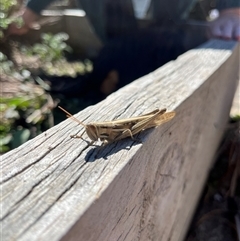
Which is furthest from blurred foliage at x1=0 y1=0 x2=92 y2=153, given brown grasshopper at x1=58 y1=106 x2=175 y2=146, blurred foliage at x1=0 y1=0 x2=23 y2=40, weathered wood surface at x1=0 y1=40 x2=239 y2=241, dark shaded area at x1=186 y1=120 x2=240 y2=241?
dark shaded area at x1=186 y1=120 x2=240 y2=241

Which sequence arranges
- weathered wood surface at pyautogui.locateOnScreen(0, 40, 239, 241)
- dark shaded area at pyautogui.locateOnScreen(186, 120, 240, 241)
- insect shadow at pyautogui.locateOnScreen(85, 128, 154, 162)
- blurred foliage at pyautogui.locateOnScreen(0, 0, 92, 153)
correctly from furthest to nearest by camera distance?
1. dark shaded area at pyautogui.locateOnScreen(186, 120, 240, 241)
2. blurred foliage at pyautogui.locateOnScreen(0, 0, 92, 153)
3. insect shadow at pyautogui.locateOnScreen(85, 128, 154, 162)
4. weathered wood surface at pyautogui.locateOnScreen(0, 40, 239, 241)

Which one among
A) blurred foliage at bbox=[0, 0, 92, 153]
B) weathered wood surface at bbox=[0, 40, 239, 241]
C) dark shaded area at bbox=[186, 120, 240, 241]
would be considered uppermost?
weathered wood surface at bbox=[0, 40, 239, 241]

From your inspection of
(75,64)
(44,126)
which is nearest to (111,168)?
(44,126)

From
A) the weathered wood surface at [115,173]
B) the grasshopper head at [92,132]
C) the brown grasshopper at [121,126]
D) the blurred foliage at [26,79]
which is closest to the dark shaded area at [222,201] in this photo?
the weathered wood surface at [115,173]

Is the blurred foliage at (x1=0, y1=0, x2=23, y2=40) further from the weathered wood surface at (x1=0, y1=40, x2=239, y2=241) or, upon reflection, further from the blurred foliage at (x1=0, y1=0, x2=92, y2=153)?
the weathered wood surface at (x1=0, y1=40, x2=239, y2=241)

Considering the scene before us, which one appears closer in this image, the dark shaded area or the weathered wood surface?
the weathered wood surface

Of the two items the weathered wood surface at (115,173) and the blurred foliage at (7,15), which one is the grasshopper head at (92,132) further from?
the blurred foliage at (7,15)

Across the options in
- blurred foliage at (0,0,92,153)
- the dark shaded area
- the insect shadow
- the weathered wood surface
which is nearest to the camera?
the weathered wood surface

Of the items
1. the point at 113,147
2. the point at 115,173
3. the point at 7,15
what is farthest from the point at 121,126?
the point at 7,15
